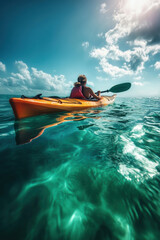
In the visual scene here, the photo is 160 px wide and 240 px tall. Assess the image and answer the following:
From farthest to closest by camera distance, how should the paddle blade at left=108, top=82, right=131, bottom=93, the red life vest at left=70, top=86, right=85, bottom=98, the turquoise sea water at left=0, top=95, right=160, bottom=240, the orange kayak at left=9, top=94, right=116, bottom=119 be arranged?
1. the paddle blade at left=108, top=82, right=131, bottom=93
2. the red life vest at left=70, top=86, right=85, bottom=98
3. the orange kayak at left=9, top=94, right=116, bottom=119
4. the turquoise sea water at left=0, top=95, right=160, bottom=240

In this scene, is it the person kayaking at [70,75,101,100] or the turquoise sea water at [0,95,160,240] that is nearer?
the turquoise sea water at [0,95,160,240]

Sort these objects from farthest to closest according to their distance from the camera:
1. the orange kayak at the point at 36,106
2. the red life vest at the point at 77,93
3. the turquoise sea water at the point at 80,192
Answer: the red life vest at the point at 77,93 < the orange kayak at the point at 36,106 < the turquoise sea water at the point at 80,192

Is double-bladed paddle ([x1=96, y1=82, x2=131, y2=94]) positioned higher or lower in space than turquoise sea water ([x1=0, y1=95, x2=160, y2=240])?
higher

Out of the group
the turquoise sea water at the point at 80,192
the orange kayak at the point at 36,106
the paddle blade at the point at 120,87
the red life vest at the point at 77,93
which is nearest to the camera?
the turquoise sea water at the point at 80,192

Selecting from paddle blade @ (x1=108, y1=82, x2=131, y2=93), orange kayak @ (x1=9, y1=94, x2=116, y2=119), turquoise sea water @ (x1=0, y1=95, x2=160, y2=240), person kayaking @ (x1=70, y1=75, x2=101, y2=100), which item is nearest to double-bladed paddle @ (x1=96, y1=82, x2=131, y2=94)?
paddle blade @ (x1=108, y1=82, x2=131, y2=93)

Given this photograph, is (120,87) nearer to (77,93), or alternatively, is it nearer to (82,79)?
(82,79)

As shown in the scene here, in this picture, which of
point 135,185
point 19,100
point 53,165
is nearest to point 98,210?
point 135,185

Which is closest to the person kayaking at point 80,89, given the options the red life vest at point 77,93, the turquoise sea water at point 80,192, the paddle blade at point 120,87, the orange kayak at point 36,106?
the red life vest at point 77,93

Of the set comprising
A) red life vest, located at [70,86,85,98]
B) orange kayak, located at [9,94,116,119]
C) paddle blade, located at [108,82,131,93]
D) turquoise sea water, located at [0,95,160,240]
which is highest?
paddle blade, located at [108,82,131,93]

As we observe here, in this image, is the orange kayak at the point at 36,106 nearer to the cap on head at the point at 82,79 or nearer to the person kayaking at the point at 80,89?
the person kayaking at the point at 80,89

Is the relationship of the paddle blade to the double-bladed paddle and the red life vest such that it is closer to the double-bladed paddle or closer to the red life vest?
the double-bladed paddle

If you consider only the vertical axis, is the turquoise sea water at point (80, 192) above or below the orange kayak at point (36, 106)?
below

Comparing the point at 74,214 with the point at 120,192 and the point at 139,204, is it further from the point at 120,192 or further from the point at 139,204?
the point at 139,204

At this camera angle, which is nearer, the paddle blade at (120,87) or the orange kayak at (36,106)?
the orange kayak at (36,106)
